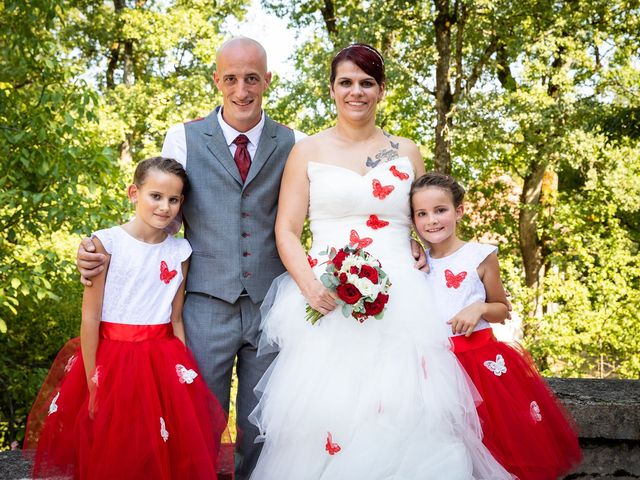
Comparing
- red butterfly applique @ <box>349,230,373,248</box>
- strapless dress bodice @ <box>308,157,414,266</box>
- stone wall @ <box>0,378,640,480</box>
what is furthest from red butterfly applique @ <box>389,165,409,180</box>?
stone wall @ <box>0,378,640,480</box>

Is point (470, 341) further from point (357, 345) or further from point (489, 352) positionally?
point (357, 345)

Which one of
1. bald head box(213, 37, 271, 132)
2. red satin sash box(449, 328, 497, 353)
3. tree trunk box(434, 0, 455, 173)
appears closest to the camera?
red satin sash box(449, 328, 497, 353)

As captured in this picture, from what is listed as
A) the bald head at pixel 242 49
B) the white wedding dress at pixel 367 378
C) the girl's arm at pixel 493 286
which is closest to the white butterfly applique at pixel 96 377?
the white wedding dress at pixel 367 378

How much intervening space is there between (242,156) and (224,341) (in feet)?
2.80

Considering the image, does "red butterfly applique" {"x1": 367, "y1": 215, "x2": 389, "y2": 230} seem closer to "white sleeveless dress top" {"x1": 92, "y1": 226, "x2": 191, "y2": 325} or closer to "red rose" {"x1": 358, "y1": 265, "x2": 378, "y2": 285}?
"red rose" {"x1": 358, "y1": 265, "x2": 378, "y2": 285}

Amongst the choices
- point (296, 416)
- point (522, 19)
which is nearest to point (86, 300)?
point (296, 416)

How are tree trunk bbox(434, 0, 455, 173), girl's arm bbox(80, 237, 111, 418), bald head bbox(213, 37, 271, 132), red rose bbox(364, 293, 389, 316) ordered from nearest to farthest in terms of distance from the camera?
1. red rose bbox(364, 293, 389, 316)
2. girl's arm bbox(80, 237, 111, 418)
3. bald head bbox(213, 37, 271, 132)
4. tree trunk bbox(434, 0, 455, 173)

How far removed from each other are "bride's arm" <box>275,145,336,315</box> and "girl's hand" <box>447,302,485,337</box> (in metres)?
0.58

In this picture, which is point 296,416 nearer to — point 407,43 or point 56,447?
point 56,447

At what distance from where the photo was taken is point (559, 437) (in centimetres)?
293

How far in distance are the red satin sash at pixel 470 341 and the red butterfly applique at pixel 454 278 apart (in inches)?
8.7

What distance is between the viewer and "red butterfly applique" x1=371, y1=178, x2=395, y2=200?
3068 millimetres

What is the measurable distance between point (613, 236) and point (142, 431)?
12.9 m

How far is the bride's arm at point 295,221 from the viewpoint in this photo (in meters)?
2.95
